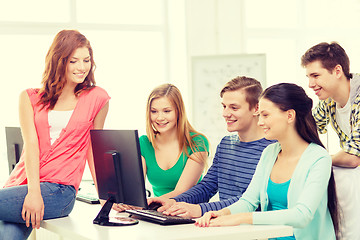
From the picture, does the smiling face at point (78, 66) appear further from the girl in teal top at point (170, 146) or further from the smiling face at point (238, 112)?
A: the smiling face at point (238, 112)

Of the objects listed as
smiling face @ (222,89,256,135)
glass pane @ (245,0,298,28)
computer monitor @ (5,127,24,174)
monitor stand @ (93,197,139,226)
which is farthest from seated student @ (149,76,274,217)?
glass pane @ (245,0,298,28)

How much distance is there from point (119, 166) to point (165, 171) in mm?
694

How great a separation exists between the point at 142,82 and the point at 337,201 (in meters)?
3.43

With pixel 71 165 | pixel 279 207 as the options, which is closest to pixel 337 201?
pixel 279 207

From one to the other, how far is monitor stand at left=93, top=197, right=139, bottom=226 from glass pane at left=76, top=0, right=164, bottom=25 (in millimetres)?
3264

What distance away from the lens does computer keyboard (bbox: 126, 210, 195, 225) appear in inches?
82.4

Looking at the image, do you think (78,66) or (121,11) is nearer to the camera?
(78,66)

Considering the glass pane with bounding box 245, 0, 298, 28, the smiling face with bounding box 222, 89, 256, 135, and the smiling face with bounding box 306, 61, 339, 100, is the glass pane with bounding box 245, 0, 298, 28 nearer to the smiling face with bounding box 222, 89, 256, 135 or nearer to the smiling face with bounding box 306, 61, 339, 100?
the smiling face with bounding box 306, 61, 339, 100

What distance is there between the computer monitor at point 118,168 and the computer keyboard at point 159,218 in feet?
0.26

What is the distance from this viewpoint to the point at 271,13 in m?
5.82

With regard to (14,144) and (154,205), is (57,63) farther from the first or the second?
(14,144)

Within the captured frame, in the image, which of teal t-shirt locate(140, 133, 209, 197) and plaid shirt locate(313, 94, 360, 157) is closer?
plaid shirt locate(313, 94, 360, 157)

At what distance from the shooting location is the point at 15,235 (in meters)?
2.24

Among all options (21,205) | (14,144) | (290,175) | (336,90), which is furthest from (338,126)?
(14,144)
